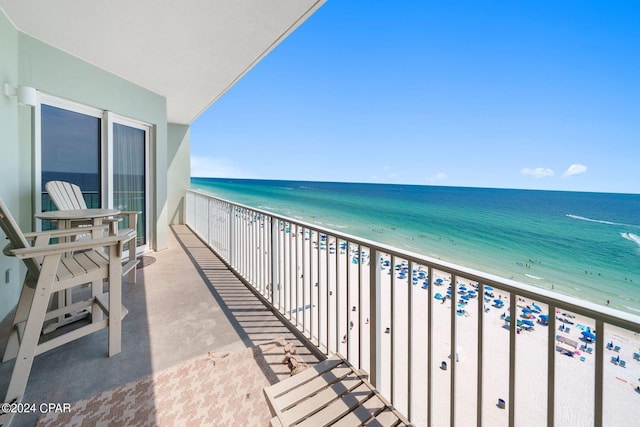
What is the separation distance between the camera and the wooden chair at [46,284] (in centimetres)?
146

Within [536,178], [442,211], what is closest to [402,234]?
[442,211]

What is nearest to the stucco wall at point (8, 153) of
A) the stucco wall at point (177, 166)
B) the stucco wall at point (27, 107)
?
the stucco wall at point (27, 107)

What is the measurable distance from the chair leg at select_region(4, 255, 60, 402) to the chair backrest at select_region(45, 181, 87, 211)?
1.45 meters

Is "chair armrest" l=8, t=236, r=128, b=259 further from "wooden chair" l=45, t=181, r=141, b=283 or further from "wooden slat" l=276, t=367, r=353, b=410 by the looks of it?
"wooden slat" l=276, t=367, r=353, b=410

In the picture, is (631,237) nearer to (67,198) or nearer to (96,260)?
(96,260)

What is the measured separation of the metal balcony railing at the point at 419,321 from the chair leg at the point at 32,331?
4.78 feet

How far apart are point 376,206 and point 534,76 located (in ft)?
61.2

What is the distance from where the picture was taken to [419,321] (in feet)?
14.8

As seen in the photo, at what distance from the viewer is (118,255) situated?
6.17 ft

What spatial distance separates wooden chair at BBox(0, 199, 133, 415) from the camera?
57.4 inches

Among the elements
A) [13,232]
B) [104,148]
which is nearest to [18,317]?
[13,232]

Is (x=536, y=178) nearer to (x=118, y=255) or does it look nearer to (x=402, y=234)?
(x=402, y=234)

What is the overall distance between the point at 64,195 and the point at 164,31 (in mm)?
1974

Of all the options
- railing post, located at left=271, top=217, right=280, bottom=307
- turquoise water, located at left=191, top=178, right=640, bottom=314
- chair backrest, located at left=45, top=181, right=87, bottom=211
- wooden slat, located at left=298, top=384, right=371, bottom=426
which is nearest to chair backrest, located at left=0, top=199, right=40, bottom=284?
chair backrest, located at left=45, top=181, right=87, bottom=211
